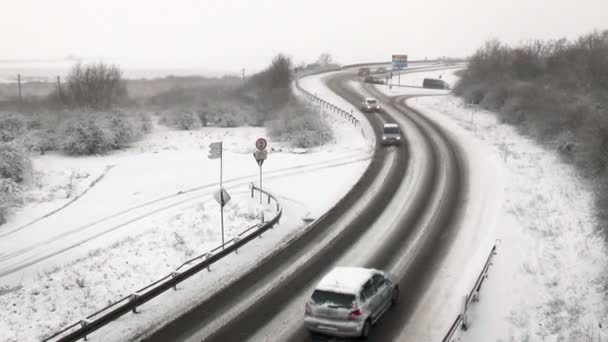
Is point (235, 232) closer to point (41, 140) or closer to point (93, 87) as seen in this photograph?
point (41, 140)

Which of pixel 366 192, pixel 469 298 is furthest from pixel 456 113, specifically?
pixel 469 298

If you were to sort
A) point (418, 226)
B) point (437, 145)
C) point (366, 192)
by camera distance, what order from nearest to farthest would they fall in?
1. point (418, 226)
2. point (366, 192)
3. point (437, 145)

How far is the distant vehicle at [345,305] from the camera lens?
13930 millimetres

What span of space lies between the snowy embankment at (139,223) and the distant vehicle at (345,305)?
470 cm

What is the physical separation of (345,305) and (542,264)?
32.6 ft

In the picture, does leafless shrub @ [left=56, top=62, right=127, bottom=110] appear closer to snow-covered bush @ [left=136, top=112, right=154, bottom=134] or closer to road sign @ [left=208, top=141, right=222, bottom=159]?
snow-covered bush @ [left=136, top=112, right=154, bottom=134]

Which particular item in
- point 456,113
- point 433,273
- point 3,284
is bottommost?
point 3,284

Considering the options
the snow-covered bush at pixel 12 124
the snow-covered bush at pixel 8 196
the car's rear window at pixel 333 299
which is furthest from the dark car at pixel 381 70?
the car's rear window at pixel 333 299

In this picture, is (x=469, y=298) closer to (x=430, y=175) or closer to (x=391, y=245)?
(x=391, y=245)

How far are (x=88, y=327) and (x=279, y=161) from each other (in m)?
25.5

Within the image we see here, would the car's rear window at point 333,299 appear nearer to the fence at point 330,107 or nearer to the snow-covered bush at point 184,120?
the fence at point 330,107

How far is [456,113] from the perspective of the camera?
56438 mm

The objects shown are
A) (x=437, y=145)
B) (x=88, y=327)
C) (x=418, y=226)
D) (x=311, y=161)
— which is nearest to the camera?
(x=88, y=327)

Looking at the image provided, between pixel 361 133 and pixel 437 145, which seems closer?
pixel 437 145
